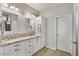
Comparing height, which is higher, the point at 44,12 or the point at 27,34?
the point at 44,12

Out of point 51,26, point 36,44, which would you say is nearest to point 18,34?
point 36,44

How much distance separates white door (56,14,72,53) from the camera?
1.22 m

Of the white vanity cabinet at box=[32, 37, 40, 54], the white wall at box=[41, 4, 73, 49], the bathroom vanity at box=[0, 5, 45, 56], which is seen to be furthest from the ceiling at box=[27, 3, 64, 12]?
the white vanity cabinet at box=[32, 37, 40, 54]

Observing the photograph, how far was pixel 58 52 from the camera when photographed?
1.25 meters

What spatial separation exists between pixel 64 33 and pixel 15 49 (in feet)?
2.72

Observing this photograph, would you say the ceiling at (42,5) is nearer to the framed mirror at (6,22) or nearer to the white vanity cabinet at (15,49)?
the framed mirror at (6,22)

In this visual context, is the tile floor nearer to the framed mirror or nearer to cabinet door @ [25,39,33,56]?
cabinet door @ [25,39,33,56]

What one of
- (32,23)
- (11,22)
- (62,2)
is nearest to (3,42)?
(11,22)

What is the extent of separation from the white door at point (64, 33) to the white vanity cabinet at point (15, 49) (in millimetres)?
598

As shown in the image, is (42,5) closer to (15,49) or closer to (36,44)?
(36,44)

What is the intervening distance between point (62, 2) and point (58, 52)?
0.82 meters

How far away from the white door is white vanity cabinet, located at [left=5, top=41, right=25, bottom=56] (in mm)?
598

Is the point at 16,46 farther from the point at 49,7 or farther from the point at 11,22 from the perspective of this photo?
the point at 49,7

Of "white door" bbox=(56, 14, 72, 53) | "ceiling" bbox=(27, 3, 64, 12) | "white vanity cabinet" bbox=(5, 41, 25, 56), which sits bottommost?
"white vanity cabinet" bbox=(5, 41, 25, 56)
